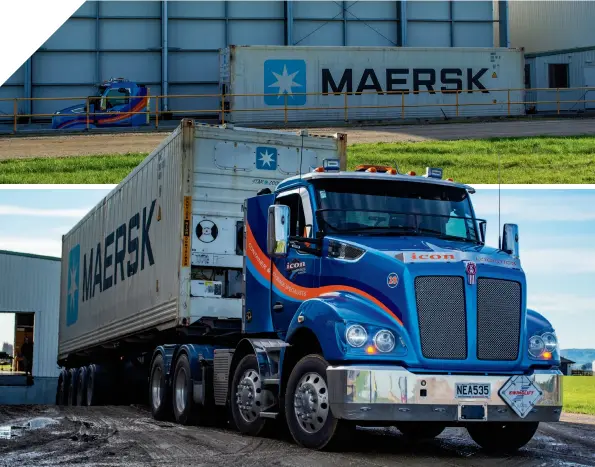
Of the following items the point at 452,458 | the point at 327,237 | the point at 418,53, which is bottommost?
the point at 452,458

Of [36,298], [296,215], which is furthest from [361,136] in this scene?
[296,215]

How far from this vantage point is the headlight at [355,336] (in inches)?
420

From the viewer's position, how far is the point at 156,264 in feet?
55.6

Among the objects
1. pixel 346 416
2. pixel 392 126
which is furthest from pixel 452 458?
pixel 392 126

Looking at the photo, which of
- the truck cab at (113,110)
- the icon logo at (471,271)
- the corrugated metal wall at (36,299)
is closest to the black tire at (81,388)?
Answer: the icon logo at (471,271)

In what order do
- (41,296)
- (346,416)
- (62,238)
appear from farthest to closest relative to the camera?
(41,296) < (62,238) < (346,416)

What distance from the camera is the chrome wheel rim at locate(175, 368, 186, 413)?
15.2 m

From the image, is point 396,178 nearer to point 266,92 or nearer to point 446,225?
point 446,225

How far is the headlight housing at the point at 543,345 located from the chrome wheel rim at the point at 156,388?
22.4ft

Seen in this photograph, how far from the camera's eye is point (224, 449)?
444 inches

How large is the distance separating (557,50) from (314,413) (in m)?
46.6

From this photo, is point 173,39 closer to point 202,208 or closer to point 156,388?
point 156,388

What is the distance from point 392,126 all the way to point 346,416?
1462 inches

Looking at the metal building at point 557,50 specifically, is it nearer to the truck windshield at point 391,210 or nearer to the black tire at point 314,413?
the truck windshield at point 391,210
